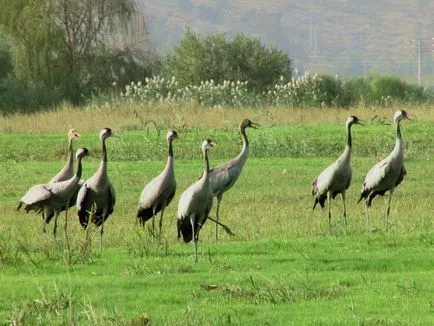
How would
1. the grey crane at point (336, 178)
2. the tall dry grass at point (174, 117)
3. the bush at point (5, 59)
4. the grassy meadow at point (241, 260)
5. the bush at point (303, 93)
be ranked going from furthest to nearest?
the bush at point (5, 59) → the bush at point (303, 93) → the tall dry grass at point (174, 117) → the grey crane at point (336, 178) → the grassy meadow at point (241, 260)

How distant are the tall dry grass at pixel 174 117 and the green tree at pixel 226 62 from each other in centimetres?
1360

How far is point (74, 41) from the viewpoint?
174ft

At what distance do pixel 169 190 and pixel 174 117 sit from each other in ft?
70.9

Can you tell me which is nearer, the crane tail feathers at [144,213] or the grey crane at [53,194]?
the grey crane at [53,194]

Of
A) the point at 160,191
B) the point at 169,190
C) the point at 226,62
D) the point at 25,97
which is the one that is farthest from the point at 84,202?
the point at 226,62

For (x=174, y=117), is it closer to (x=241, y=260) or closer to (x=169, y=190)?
(x=169, y=190)

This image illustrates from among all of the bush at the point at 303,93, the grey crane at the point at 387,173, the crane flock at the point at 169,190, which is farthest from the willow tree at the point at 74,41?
the grey crane at the point at 387,173

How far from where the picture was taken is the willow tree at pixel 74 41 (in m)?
51.1

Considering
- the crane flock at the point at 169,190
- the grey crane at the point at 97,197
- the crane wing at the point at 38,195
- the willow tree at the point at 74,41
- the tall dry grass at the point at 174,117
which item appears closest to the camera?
the crane flock at the point at 169,190

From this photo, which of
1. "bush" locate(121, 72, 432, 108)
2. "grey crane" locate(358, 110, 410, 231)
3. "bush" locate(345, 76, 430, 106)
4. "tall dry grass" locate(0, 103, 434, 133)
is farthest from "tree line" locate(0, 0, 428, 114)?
"grey crane" locate(358, 110, 410, 231)

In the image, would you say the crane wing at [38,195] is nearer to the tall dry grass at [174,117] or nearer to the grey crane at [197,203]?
the grey crane at [197,203]

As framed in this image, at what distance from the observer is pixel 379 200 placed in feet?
70.4

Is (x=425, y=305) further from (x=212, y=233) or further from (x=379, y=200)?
(x=379, y=200)

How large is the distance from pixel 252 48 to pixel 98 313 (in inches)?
1806
